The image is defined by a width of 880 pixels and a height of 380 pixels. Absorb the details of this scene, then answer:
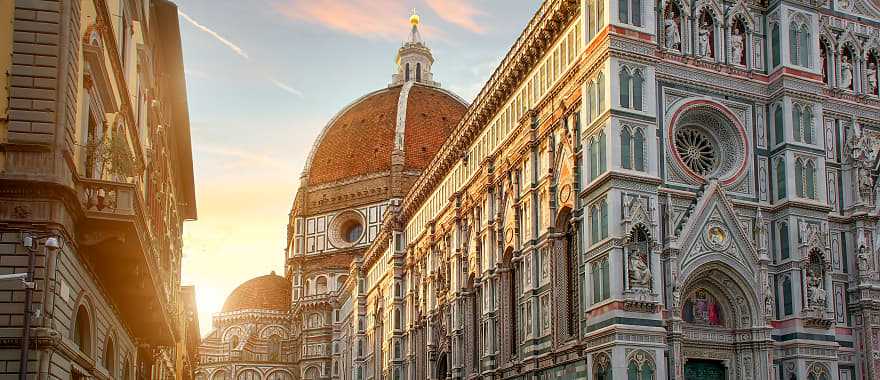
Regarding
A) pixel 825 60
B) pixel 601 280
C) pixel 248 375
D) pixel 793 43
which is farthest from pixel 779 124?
pixel 248 375

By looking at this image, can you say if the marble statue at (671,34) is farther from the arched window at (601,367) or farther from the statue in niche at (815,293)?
the arched window at (601,367)

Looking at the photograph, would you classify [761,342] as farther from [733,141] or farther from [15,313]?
[15,313]

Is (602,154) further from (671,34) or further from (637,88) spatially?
(671,34)

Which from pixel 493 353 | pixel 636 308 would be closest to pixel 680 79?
pixel 636 308

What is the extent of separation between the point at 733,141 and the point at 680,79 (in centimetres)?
321

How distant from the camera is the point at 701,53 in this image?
40.4 metres

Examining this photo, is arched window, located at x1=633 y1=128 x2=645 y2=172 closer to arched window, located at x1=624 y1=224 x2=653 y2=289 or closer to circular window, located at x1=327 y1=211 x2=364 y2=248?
arched window, located at x1=624 y1=224 x2=653 y2=289

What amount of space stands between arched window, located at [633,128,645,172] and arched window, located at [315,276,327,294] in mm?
72025

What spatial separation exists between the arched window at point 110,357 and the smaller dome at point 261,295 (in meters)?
90.8

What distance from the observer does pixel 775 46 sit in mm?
41531

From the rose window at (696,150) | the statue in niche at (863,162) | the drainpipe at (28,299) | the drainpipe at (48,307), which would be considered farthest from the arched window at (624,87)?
the drainpipe at (28,299)

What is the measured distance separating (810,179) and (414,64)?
8561 centimetres

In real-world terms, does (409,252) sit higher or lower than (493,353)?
higher

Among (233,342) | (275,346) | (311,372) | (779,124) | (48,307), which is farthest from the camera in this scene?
(233,342)
